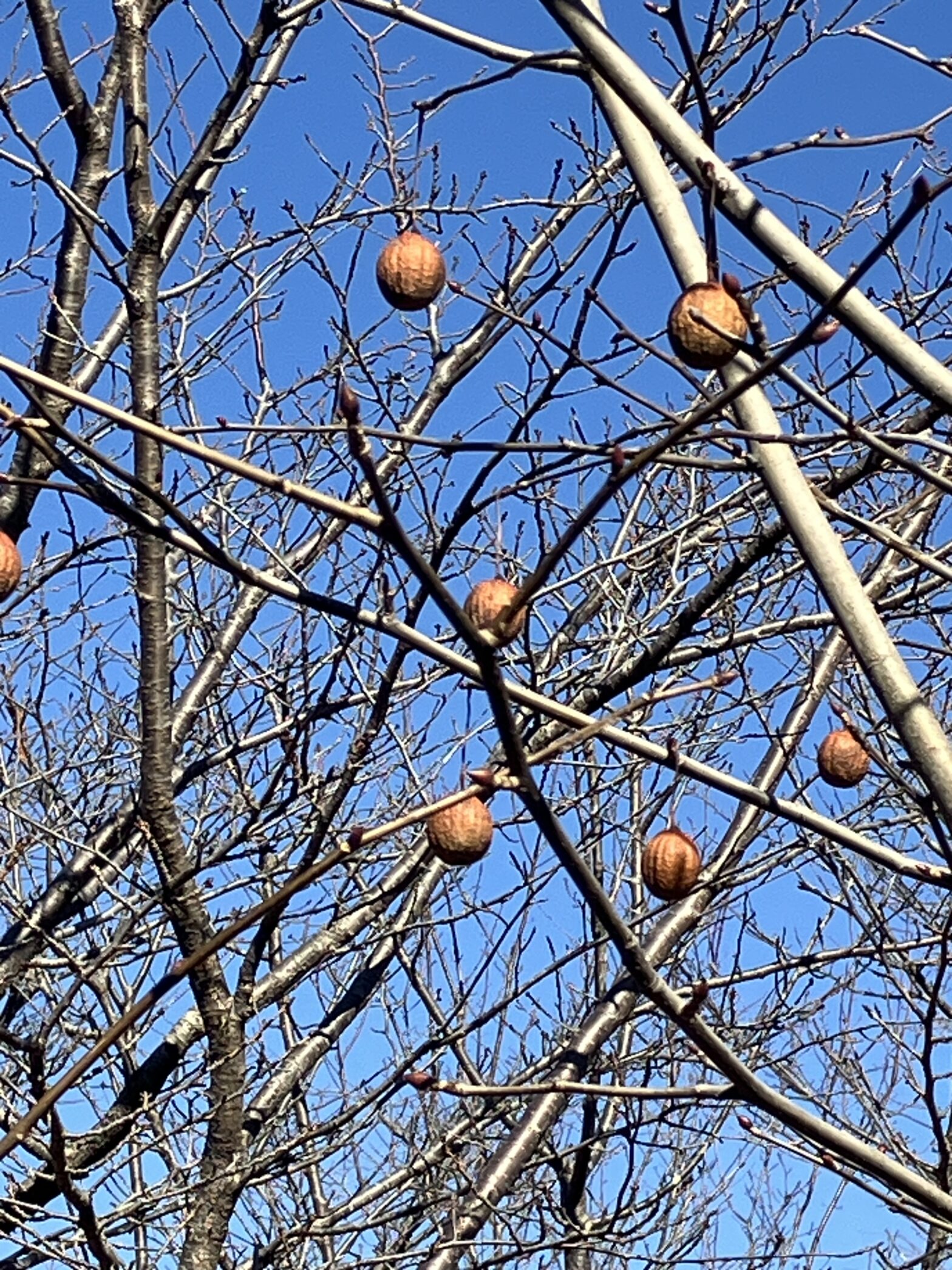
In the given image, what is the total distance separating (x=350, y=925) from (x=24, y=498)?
187 centimetres

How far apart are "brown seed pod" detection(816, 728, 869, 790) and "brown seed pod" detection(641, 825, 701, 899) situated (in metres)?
1.21

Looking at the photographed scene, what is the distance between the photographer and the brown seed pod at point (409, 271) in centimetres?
295

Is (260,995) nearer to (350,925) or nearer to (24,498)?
(350,925)

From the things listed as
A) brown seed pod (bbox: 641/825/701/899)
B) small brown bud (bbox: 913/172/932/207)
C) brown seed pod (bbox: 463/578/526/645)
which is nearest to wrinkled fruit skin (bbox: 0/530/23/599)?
brown seed pod (bbox: 463/578/526/645)

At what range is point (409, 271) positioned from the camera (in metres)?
2.96

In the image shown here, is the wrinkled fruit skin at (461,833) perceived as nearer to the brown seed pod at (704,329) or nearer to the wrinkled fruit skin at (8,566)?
the brown seed pod at (704,329)

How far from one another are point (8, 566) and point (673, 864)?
1387 millimetres

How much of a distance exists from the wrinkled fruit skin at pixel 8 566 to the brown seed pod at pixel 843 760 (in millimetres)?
1967

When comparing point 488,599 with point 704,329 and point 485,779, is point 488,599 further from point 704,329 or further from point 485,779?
point 485,779

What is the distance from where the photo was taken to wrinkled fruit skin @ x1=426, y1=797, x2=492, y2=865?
235 centimetres

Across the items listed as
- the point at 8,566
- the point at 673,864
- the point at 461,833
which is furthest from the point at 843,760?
the point at 8,566

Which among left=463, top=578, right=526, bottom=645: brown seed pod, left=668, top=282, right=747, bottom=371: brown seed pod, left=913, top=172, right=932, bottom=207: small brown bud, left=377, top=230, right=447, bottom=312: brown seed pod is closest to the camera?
left=913, top=172, right=932, bottom=207: small brown bud

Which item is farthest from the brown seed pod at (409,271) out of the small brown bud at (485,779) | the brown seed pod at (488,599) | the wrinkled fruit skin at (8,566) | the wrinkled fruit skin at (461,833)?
the small brown bud at (485,779)

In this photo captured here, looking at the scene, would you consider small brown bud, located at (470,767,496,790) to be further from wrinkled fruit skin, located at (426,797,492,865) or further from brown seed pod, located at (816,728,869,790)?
brown seed pod, located at (816,728,869,790)
